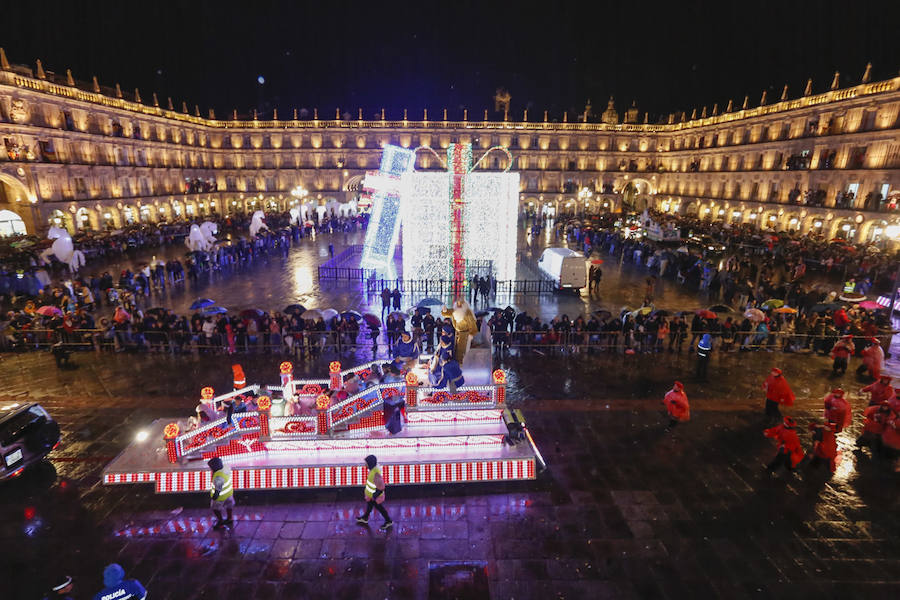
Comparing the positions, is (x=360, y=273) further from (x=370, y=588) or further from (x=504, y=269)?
(x=370, y=588)

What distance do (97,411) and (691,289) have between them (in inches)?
875

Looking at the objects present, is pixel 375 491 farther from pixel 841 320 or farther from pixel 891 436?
pixel 841 320

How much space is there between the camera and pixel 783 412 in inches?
402

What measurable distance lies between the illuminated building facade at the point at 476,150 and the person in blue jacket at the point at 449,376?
33.4 meters

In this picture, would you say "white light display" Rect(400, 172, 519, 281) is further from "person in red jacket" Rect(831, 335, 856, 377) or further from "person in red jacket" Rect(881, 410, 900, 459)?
"person in red jacket" Rect(881, 410, 900, 459)

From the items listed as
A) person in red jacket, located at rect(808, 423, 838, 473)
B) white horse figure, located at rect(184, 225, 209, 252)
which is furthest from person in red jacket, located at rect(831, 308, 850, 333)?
white horse figure, located at rect(184, 225, 209, 252)

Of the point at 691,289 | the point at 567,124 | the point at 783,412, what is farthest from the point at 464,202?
the point at 567,124

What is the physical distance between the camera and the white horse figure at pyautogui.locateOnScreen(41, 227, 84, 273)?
21.0 metres

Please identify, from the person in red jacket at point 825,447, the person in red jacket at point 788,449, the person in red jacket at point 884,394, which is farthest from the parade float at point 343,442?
the person in red jacket at point 884,394

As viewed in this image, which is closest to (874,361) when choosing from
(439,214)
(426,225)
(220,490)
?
(439,214)

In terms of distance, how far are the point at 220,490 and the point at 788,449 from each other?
9074 mm

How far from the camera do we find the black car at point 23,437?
7488 mm

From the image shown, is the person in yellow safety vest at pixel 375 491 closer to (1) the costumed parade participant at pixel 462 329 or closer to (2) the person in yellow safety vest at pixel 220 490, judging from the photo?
(2) the person in yellow safety vest at pixel 220 490

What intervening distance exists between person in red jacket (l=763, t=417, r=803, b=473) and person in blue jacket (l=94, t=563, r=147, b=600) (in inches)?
364
